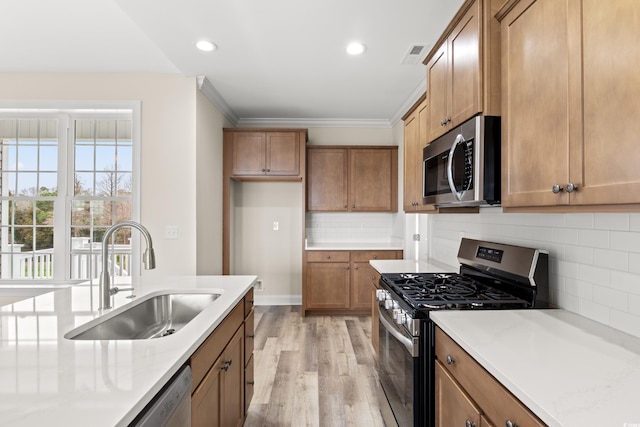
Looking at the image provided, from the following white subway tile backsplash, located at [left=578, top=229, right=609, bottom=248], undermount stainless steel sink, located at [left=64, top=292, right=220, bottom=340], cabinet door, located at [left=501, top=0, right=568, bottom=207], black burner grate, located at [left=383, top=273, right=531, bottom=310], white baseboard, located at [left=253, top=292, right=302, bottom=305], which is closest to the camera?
cabinet door, located at [left=501, top=0, right=568, bottom=207]

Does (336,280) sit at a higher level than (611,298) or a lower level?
lower

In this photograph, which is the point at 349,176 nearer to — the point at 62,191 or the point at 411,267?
the point at 411,267

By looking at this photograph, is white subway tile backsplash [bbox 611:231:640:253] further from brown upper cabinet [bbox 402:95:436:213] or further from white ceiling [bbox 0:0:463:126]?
white ceiling [bbox 0:0:463:126]

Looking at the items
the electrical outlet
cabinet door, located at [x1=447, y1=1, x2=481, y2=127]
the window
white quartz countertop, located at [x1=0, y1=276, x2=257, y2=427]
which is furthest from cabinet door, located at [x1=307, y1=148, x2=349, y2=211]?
white quartz countertop, located at [x1=0, y1=276, x2=257, y2=427]

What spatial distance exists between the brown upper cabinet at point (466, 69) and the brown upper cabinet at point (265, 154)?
7.48 ft

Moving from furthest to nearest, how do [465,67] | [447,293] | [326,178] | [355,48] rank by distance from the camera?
[326,178] → [355,48] → [447,293] → [465,67]

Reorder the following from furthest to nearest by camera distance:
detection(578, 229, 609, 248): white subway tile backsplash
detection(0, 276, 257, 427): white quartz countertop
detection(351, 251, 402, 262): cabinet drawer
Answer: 1. detection(351, 251, 402, 262): cabinet drawer
2. detection(578, 229, 609, 248): white subway tile backsplash
3. detection(0, 276, 257, 427): white quartz countertop

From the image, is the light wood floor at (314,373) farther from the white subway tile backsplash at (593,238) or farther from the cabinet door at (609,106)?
the cabinet door at (609,106)

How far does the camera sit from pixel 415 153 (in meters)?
2.71

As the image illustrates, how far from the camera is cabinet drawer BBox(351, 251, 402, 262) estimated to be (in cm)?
402

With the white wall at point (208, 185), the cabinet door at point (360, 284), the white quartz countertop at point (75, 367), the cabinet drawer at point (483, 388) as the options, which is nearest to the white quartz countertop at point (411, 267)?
the cabinet drawer at point (483, 388)

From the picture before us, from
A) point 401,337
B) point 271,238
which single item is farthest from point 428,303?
point 271,238

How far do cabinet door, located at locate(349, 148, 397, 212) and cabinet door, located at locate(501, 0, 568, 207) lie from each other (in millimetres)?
2928

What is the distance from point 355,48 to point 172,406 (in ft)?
8.51
